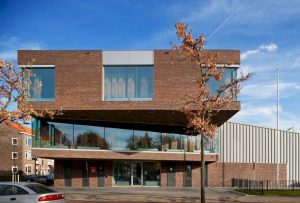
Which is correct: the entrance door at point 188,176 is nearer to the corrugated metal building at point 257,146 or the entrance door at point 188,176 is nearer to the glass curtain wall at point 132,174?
the glass curtain wall at point 132,174

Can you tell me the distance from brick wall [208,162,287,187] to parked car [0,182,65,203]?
3003 centimetres

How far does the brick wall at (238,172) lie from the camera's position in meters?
44.3

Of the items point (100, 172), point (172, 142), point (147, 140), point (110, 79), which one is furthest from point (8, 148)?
point (110, 79)

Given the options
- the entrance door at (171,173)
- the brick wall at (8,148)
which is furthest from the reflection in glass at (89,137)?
the brick wall at (8,148)

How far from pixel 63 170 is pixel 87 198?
1502 centimetres

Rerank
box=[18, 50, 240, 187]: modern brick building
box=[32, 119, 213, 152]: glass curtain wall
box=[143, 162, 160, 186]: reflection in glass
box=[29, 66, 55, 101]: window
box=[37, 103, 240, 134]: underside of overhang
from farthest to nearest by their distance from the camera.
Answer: box=[143, 162, 160, 186]: reflection in glass → box=[32, 119, 213, 152]: glass curtain wall → box=[37, 103, 240, 134]: underside of overhang → box=[29, 66, 55, 101]: window → box=[18, 50, 240, 187]: modern brick building

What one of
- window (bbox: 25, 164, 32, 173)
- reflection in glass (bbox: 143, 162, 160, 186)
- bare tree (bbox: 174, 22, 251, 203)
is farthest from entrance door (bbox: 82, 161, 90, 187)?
window (bbox: 25, 164, 32, 173)

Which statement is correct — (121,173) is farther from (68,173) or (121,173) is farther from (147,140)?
(68,173)

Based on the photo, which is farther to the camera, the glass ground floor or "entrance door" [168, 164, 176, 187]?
"entrance door" [168, 164, 176, 187]

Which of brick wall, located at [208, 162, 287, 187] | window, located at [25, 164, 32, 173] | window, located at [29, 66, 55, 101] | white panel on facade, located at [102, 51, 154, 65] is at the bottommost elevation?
window, located at [25, 164, 32, 173]

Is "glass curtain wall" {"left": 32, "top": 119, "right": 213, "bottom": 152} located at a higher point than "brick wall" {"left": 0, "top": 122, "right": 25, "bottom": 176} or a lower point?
higher

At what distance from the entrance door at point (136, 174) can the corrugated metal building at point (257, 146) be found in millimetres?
9164

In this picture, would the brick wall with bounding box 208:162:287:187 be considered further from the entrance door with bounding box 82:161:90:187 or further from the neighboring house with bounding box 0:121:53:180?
the neighboring house with bounding box 0:121:53:180

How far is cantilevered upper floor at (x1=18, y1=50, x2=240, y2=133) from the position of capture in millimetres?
33406
